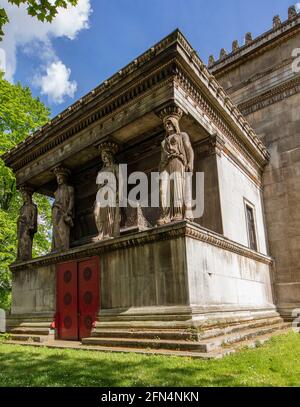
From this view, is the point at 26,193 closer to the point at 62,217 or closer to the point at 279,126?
the point at 62,217

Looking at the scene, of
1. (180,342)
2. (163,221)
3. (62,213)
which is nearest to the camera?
(180,342)

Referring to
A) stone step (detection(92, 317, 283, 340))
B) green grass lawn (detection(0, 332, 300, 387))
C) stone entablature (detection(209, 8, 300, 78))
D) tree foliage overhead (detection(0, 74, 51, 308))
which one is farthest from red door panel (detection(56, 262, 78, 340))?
stone entablature (detection(209, 8, 300, 78))

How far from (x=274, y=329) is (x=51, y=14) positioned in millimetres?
10832

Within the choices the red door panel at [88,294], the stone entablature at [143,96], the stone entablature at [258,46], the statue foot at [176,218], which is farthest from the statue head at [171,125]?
the stone entablature at [258,46]

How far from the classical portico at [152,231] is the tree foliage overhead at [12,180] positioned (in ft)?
11.6

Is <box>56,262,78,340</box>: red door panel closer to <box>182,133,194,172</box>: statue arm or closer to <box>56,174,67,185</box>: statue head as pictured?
<box>56,174,67,185</box>: statue head

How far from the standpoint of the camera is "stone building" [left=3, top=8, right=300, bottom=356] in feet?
29.6

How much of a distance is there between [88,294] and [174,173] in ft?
15.0

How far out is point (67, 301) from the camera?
11812 millimetres

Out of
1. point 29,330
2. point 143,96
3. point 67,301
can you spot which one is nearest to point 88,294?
point 67,301

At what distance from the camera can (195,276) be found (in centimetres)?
877

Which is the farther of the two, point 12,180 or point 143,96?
point 12,180

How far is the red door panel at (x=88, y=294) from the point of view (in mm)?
10836

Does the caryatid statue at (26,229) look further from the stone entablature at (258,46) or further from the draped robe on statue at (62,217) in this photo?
the stone entablature at (258,46)
